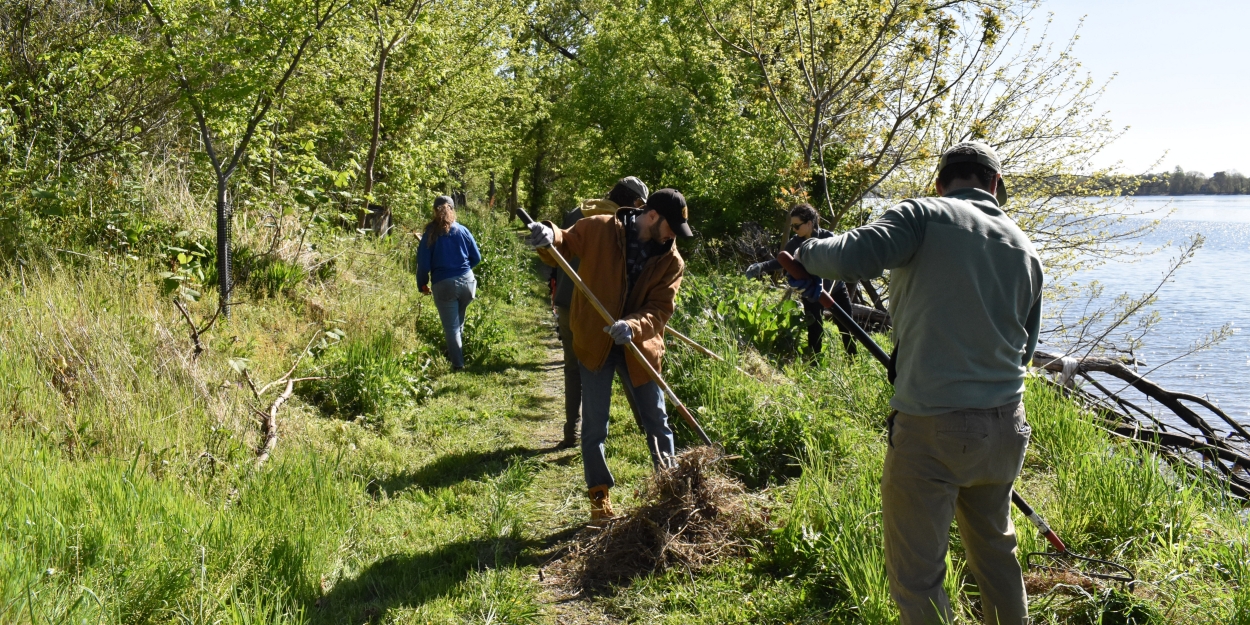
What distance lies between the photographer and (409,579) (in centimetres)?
420

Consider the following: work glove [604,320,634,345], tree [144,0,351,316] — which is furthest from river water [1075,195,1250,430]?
tree [144,0,351,316]

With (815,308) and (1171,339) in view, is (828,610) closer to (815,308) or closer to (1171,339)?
(815,308)

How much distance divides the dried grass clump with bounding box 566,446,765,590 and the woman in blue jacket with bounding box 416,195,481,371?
445 centimetres

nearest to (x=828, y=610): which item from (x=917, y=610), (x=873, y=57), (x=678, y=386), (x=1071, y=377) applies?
(x=917, y=610)

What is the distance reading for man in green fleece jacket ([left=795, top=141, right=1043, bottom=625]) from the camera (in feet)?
9.62

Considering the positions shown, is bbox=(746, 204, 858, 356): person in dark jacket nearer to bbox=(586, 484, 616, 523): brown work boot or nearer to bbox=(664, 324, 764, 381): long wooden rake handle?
bbox=(664, 324, 764, 381): long wooden rake handle

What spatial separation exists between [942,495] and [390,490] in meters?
3.65

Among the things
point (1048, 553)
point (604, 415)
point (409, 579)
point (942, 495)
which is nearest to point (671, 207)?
point (604, 415)

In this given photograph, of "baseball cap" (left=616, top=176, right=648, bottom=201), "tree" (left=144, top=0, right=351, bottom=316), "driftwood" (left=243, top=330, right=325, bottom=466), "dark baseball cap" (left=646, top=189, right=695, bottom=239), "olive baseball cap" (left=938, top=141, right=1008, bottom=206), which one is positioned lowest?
"driftwood" (left=243, top=330, right=325, bottom=466)

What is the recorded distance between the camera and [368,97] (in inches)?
463

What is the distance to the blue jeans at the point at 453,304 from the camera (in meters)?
8.55

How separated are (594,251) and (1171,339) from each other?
46.5 ft

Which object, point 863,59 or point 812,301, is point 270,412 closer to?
point 812,301

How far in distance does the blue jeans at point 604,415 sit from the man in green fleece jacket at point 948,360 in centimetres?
204
